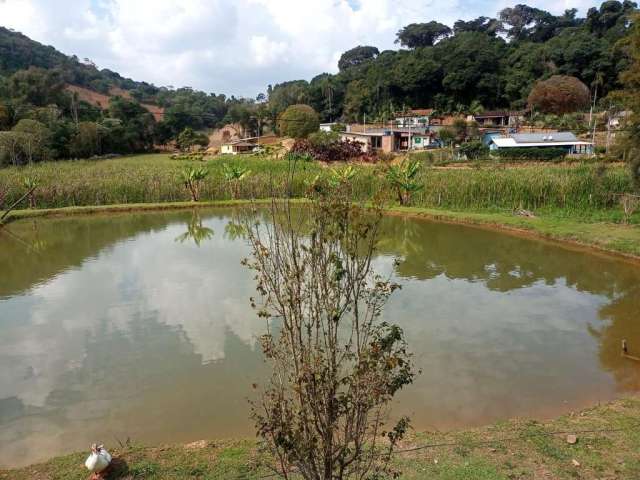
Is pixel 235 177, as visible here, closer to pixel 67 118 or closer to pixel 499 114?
pixel 67 118

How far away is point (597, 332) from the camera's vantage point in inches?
330

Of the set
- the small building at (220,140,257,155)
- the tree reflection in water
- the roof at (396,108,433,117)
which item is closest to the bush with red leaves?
the small building at (220,140,257,155)

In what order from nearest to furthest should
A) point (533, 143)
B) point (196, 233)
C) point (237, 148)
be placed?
point (196, 233) → point (533, 143) → point (237, 148)

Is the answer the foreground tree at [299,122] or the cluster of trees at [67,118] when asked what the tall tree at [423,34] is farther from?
the foreground tree at [299,122]

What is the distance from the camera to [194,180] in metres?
22.6

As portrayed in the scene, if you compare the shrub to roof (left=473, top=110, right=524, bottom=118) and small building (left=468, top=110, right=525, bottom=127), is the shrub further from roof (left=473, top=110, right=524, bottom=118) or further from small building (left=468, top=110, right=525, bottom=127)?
roof (left=473, top=110, right=524, bottom=118)

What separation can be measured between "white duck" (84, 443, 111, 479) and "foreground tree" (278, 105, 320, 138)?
158 ft

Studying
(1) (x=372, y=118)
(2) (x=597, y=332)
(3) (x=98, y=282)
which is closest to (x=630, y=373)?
(2) (x=597, y=332)

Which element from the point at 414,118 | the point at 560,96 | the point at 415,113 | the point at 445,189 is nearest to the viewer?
the point at 445,189

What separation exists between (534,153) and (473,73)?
34698 millimetres

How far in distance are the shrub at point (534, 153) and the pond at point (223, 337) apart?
20.6 metres

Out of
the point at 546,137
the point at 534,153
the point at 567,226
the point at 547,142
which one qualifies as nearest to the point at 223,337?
the point at 567,226

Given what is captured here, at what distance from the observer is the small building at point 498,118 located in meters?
54.6

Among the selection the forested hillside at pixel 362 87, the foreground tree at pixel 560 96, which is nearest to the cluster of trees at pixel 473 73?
the forested hillside at pixel 362 87
